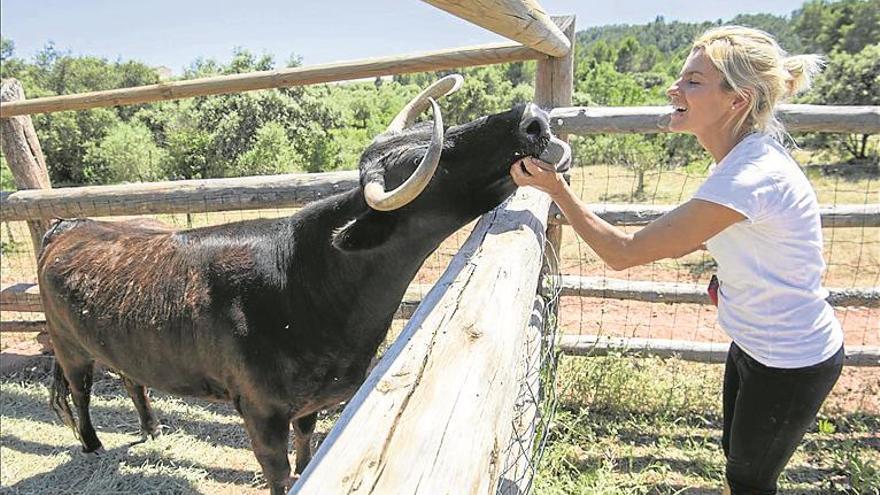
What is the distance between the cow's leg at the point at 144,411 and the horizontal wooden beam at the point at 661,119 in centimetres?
367

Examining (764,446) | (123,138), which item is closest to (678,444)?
(764,446)

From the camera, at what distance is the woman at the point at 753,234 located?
1823mm

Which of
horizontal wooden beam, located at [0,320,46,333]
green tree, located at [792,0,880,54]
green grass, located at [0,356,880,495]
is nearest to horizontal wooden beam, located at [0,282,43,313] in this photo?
horizontal wooden beam, located at [0,320,46,333]

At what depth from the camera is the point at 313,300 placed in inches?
114

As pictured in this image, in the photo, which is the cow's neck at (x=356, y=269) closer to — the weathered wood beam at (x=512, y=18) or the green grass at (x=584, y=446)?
the weathered wood beam at (x=512, y=18)

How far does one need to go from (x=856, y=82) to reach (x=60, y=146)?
32.7m

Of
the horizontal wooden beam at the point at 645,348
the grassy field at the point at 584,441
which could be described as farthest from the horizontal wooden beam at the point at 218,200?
the horizontal wooden beam at the point at 645,348

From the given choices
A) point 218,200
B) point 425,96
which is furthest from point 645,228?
point 218,200

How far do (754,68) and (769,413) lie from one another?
1256mm

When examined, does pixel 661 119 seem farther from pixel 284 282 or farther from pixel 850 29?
pixel 850 29

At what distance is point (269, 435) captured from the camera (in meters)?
3.05

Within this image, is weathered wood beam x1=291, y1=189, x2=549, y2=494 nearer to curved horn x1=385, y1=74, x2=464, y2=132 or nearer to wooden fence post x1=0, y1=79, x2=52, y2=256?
curved horn x1=385, y1=74, x2=464, y2=132

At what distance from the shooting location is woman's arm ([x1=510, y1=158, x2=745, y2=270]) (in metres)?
1.79

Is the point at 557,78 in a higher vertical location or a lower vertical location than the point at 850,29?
lower
